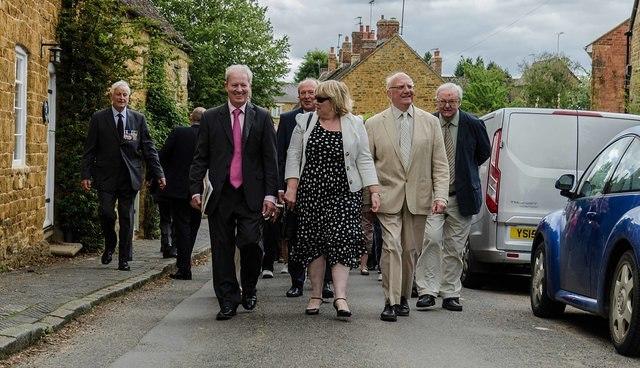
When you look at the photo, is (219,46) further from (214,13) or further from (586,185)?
(586,185)

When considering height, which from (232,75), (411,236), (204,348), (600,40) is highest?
(600,40)

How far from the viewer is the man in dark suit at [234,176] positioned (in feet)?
29.2

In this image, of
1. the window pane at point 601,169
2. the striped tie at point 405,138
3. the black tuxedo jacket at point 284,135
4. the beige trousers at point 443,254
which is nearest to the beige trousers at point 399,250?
the striped tie at point 405,138

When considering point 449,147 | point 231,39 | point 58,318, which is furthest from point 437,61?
point 58,318

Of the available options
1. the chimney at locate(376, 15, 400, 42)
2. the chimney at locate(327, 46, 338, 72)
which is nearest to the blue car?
the chimney at locate(376, 15, 400, 42)

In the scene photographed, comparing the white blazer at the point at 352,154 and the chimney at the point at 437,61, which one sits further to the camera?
the chimney at the point at 437,61

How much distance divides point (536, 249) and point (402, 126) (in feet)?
6.45

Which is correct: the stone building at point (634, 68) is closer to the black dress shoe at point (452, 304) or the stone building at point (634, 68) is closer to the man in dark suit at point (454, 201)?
the man in dark suit at point (454, 201)

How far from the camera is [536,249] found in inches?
399

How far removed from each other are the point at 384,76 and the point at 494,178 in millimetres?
51700

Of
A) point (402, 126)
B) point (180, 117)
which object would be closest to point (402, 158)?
point (402, 126)

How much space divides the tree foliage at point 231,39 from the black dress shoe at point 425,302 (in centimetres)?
4152

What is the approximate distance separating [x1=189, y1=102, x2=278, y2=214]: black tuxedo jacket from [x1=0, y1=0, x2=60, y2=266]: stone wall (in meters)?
4.46

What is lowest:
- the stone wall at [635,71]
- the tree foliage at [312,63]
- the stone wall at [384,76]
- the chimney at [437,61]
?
the stone wall at [635,71]
